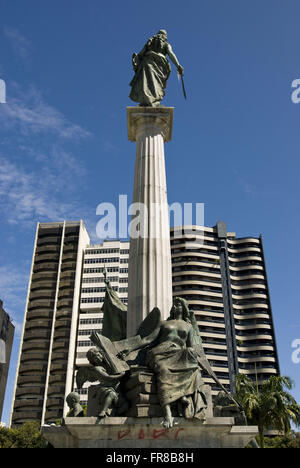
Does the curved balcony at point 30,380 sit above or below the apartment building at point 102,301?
below

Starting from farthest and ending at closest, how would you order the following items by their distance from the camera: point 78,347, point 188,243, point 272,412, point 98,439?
point 188,243 < point 78,347 < point 272,412 < point 98,439

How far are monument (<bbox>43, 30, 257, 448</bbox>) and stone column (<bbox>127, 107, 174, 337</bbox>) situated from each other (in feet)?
0.12

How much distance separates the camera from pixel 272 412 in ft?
97.5

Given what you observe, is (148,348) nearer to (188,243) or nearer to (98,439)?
(98,439)

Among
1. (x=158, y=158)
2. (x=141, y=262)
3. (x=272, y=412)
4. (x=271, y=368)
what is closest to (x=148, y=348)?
(x=141, y=262)

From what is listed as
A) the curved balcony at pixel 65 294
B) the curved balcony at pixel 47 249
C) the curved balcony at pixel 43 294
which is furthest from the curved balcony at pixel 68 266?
the curved balcony at pixel 43 294

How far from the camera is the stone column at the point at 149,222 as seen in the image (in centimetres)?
1369

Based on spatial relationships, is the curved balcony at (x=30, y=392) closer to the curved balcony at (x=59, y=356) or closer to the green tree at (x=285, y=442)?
the curved balcony at (x=59, y=356)

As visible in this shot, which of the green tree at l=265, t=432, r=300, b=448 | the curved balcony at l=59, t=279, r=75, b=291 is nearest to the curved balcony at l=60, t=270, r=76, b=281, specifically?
the curved balcony at l=59, t=279, r=75, b=291

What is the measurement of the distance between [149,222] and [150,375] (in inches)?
239

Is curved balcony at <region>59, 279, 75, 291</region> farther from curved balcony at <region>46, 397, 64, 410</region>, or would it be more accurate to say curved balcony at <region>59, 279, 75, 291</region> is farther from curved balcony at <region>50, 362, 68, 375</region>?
curved balcony at <region>46, 397, 64, 410</region>

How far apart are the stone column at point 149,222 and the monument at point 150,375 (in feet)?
0.12

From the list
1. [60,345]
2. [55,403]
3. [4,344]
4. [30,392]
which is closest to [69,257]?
[60,345]

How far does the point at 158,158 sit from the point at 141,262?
4.58 meters
